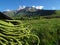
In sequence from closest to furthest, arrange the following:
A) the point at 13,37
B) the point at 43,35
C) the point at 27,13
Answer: the point at 13,37, the point at 43,35, the point at 27,13

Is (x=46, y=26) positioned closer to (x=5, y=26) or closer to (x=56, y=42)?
(x=56, y=42)

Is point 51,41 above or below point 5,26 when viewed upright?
below

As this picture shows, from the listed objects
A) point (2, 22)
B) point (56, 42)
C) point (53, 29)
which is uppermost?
point (2, 22)

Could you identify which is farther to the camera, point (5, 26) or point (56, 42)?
point (56, 42)

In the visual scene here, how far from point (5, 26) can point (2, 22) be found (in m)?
0.08

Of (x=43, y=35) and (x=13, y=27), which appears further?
(x=43, y=35)

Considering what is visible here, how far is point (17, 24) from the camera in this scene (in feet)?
12.6

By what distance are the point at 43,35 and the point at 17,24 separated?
69 cm

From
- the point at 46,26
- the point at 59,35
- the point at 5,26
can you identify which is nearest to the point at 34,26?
the point at 46,26

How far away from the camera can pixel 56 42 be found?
435cm

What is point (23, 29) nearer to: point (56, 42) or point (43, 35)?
point (43, 35)

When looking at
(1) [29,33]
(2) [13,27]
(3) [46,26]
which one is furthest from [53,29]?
(2) [13,27]

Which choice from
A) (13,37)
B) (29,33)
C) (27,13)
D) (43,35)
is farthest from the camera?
(27,13)

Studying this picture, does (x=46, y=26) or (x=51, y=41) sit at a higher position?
(x=46, y=26)
